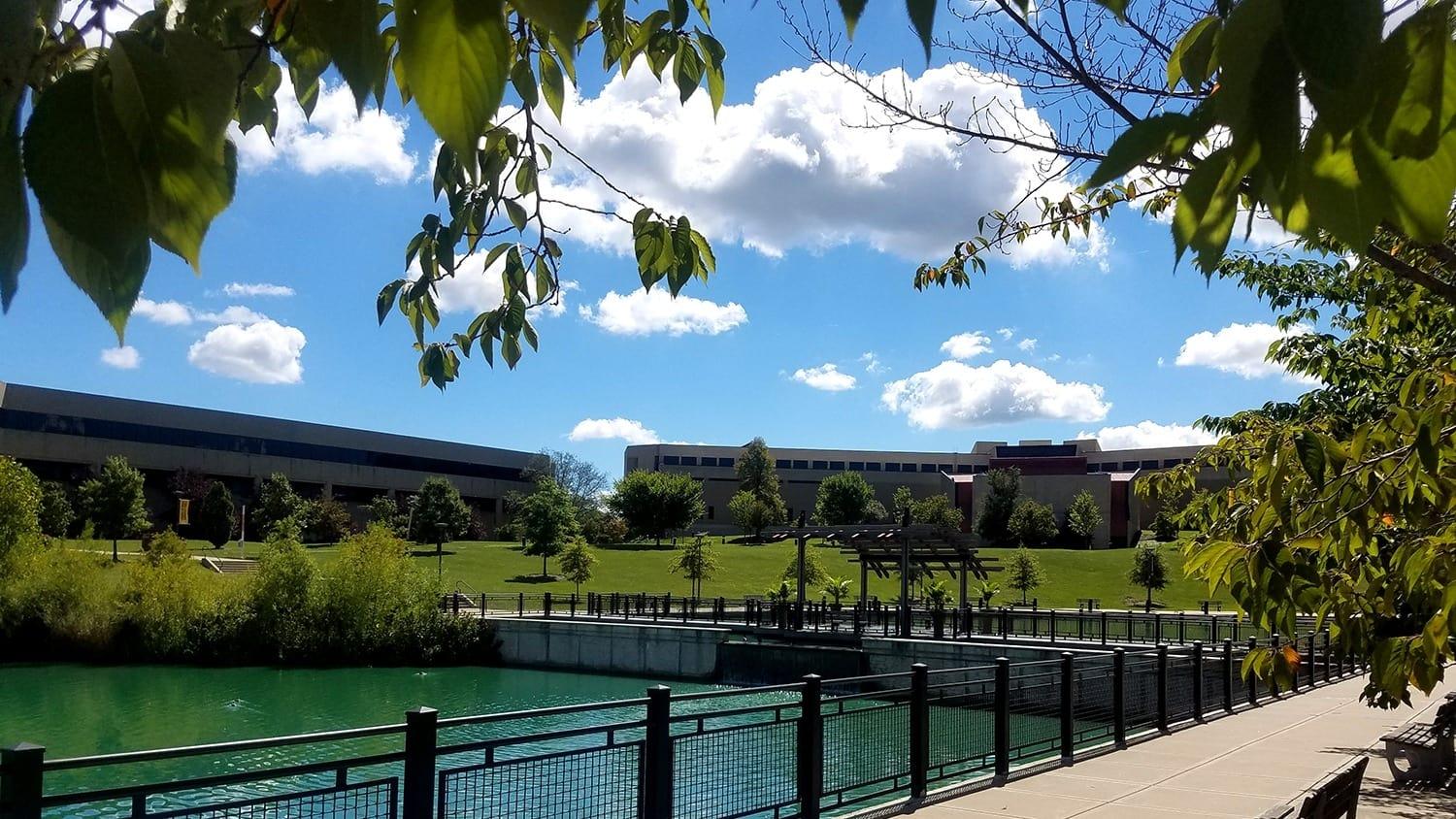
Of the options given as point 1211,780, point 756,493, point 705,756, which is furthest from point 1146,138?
point 756,493

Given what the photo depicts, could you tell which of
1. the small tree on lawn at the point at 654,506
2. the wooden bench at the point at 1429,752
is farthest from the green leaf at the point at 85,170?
the small tree on lawn at the point at 654,506

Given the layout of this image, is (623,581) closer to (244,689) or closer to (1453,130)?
(244,689)

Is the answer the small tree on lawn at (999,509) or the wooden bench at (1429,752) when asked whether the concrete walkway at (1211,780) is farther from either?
the small tree on lawn at (999,509)

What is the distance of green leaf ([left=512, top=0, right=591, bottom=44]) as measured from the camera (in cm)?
85

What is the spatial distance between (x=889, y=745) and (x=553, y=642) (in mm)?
30592

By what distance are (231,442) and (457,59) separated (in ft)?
284

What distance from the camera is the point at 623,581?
70.4 meters

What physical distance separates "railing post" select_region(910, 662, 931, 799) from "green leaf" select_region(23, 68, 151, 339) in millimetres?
9890

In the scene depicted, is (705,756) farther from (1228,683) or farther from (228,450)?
(228,450)

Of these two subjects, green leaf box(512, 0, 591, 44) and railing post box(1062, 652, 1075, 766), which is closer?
green leaf box(512, 0, 591, 44)

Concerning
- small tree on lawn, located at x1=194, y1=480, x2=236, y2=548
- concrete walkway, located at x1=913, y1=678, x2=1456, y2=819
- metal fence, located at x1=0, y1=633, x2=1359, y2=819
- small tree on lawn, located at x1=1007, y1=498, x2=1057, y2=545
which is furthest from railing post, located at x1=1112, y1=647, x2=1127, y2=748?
small tree on lawn, located at x1=1007, y1=498, x2=1057, y2=545

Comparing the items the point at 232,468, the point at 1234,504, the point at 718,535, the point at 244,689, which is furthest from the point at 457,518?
the point at 1234,504

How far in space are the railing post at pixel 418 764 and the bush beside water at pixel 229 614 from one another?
3529 cm

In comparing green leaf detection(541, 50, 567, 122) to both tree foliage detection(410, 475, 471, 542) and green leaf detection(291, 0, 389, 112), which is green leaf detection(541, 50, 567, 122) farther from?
tree foliage detection(410, 475, 471, 542)
